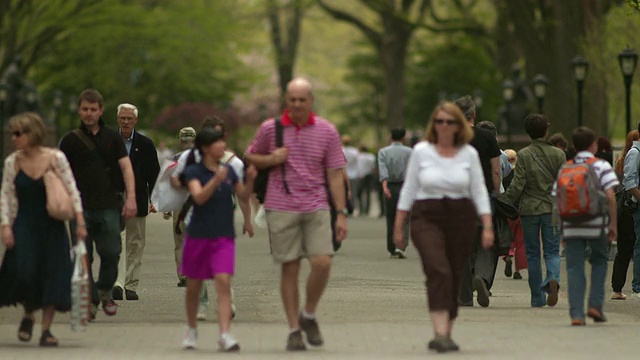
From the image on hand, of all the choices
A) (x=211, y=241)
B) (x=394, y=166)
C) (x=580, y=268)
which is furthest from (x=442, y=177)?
(x=394, y=166)

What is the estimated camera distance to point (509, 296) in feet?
53.2

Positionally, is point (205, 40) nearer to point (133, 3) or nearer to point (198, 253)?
point (133, 3)

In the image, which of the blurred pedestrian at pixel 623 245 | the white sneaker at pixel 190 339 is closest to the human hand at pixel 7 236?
the white sneaker at pixel 190 339

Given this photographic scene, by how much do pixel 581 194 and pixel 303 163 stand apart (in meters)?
2.44

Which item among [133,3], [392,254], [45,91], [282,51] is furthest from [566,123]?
[282,51]

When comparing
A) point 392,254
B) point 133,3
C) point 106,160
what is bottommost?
point 392,254

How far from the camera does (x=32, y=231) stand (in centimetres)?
1152

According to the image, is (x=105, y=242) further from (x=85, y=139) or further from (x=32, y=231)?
(x=32, y=231)

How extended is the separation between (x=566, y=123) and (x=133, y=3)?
1762 centimetres

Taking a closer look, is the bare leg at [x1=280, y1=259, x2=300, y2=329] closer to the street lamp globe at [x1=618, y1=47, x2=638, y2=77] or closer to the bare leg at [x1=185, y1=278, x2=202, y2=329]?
the bare leg at [x1=185, y1=278, x2=202, y2=329]

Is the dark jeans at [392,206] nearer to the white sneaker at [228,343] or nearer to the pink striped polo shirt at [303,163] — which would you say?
the pink striped polo shirt at [303,163]

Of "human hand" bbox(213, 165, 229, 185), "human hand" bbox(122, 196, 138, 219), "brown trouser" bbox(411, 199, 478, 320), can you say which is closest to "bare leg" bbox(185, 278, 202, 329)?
"human hand" bbox(213, 165, 229, 185)

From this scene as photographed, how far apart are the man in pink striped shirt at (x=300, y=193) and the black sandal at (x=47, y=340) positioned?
1.56 meters

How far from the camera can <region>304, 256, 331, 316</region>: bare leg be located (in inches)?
442
